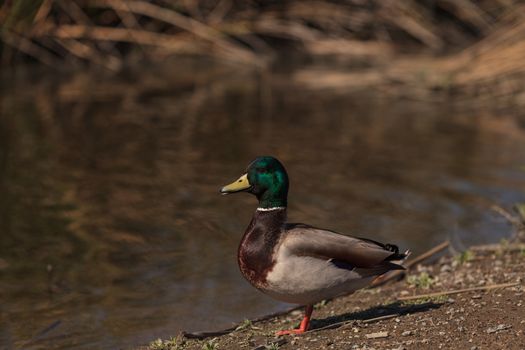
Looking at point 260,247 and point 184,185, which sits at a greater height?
point 260,247

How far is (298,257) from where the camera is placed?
4.06 m

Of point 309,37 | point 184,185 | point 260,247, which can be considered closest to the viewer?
point 260,247

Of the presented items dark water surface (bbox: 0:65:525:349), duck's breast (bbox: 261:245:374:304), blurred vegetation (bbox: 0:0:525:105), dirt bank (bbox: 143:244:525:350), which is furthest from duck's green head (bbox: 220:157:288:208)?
blurred vegetation (bbox: 0:0:525:105)

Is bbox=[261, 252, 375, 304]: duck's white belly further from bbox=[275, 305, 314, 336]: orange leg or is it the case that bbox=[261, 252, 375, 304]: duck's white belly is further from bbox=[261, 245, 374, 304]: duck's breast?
bbox=[275, 305, 314, 336]: orange leg

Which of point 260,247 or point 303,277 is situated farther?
point 260,247

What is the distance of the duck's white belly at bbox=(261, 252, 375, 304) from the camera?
4.04 meters

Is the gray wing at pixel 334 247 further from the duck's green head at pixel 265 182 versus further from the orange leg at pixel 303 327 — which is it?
the orange leg at pixel 303 327

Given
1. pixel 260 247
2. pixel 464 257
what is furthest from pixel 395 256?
pixel 464 257

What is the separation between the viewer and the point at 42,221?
6512 millimetres

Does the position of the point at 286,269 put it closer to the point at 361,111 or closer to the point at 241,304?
the point at 241,304

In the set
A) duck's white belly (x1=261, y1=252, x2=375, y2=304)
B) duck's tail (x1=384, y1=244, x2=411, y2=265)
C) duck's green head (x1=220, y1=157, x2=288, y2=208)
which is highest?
duck's green head (x1=220, y1=157, x2=288, y2=208)

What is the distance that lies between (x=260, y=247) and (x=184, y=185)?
349cm

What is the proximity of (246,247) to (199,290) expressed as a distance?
1.33 m

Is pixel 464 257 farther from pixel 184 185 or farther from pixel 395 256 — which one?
pixel 184 185
